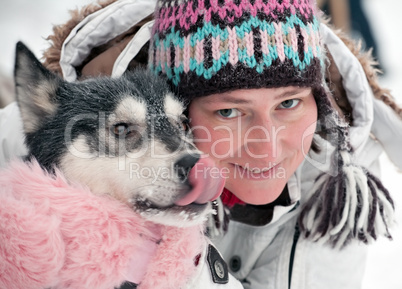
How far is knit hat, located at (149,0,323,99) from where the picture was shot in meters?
1.19

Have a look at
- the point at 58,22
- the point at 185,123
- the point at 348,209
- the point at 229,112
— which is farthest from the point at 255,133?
the point at 58,22

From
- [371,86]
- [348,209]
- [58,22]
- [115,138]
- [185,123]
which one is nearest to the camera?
[115,138]

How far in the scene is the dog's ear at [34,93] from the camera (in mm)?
1109

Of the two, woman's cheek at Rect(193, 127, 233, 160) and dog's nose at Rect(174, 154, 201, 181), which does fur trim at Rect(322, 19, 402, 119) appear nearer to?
woman's cheek at Rect(193, 127, 233, 160)

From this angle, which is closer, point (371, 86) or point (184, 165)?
point (184, 165)

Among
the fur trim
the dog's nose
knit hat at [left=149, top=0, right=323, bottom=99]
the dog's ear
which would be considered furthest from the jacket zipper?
the dog's ear

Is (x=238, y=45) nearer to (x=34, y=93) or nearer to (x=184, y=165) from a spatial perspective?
(x=184, y=165)

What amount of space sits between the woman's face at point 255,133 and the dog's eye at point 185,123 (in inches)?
1.3

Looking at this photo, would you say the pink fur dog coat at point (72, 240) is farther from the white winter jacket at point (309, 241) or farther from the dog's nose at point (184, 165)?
the white winter jacket at point (309, 241)

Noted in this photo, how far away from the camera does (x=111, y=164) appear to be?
3.40 ft

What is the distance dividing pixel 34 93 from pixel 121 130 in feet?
0.80

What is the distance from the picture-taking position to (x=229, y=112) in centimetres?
131

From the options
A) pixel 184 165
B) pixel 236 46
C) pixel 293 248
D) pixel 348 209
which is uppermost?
pixel 236 46

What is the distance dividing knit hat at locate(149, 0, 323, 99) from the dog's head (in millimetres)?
123
